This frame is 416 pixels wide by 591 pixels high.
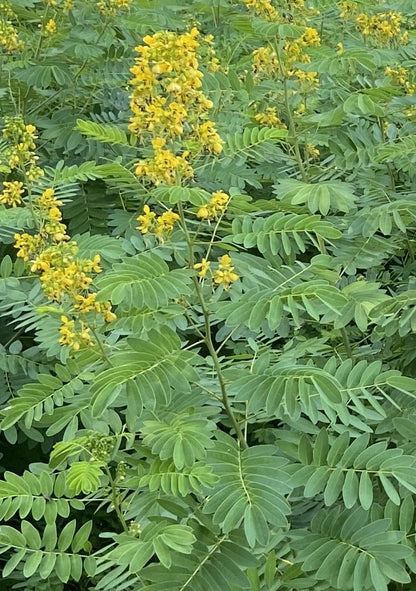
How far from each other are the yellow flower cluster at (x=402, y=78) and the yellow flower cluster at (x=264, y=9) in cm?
47

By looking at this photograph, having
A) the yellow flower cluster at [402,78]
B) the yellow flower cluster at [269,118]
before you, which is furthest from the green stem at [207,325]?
the yellow flower cluster at [402,78]

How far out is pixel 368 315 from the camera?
1.89m

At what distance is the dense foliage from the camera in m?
1.46

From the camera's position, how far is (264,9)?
2371mm

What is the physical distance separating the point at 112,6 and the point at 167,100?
1.83m

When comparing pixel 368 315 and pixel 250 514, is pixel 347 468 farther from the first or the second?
pixel 368 315

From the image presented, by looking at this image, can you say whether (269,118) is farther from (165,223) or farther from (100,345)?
(100,345)

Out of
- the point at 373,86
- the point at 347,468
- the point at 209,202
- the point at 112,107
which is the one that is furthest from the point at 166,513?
the point at 112,107

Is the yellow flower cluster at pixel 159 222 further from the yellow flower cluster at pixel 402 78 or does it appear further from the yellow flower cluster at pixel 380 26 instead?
the yellow flower cluster at pixel 380 26

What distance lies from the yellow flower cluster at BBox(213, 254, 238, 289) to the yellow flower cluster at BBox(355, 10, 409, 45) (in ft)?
4.92

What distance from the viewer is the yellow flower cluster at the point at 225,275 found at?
154 centimetres

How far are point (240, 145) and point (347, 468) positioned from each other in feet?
3.05

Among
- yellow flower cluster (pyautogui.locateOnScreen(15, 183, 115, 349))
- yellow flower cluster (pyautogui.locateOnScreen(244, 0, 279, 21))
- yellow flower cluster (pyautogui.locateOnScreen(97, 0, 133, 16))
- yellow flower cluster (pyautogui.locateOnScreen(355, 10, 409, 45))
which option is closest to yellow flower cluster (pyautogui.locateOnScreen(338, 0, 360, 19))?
yellow flower cluster (pyautogui.locateOnScreen(355, 10, 409, 45))

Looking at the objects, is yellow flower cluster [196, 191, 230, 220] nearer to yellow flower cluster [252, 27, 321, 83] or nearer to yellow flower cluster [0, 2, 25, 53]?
yellow flower cluster [252, 27, 321, 83]
